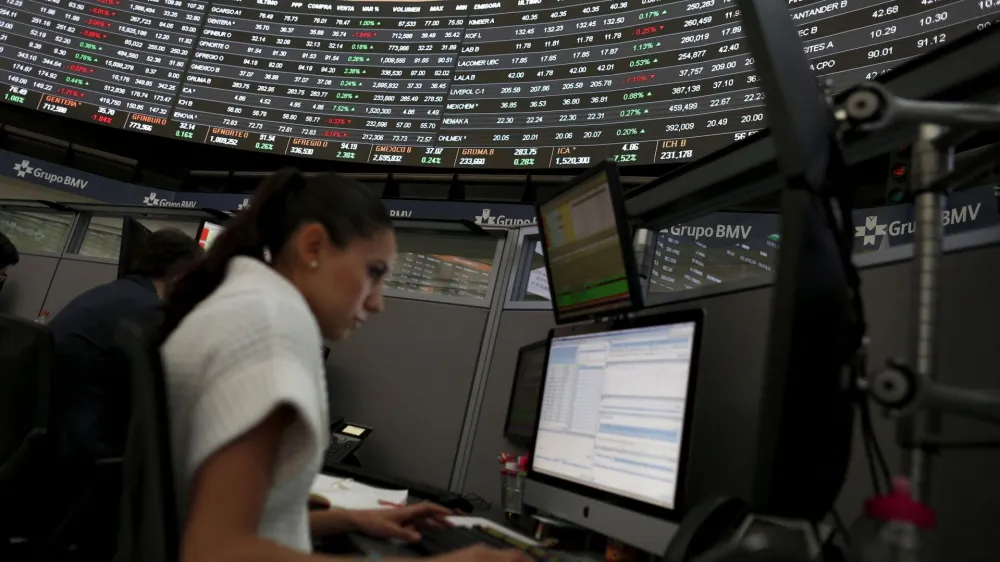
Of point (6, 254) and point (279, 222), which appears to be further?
point (6, 254)

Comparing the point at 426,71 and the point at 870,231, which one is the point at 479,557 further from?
the point at 426,71

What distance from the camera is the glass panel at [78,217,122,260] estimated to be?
2.80 metres

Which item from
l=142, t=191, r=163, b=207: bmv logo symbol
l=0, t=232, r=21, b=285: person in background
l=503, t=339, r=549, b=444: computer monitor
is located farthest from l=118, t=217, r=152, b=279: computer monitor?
l=142, t=191, r=163, b=207: bmv logo symbol

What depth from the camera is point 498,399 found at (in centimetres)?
165

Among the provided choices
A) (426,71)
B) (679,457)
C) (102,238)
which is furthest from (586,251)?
(426,71)

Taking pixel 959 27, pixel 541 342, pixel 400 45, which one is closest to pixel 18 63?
pixel 400 45

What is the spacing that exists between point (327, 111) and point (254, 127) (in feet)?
1.67

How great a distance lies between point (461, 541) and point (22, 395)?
1119 millimetres

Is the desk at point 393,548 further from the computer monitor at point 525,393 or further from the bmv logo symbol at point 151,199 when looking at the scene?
the bmv logo symbol at point 151,199

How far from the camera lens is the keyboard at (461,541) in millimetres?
950

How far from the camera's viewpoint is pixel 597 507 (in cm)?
102

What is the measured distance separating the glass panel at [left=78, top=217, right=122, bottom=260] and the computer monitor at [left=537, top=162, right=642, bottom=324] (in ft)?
7.06

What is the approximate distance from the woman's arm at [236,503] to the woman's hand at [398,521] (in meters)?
0.39

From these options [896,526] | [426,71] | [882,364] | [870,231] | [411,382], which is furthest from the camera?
[426,71]
